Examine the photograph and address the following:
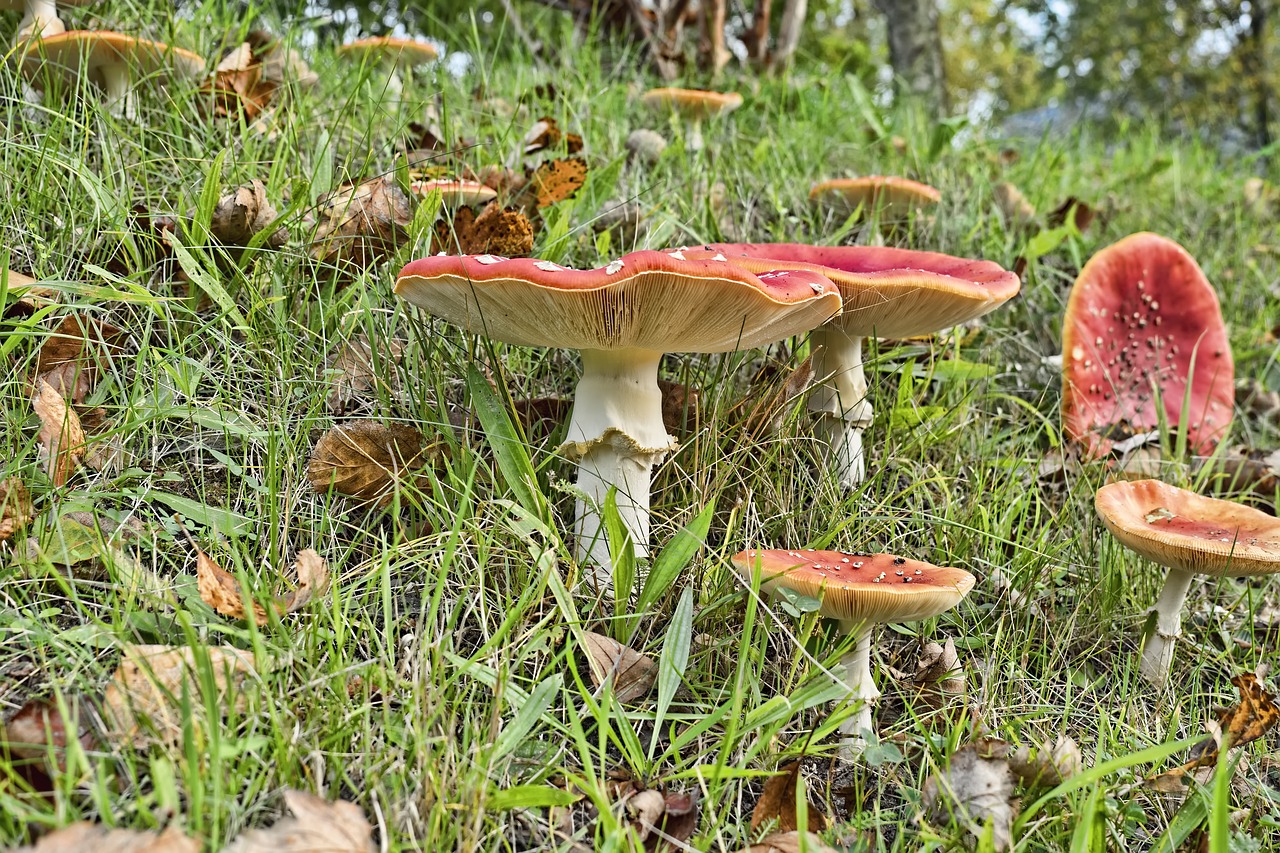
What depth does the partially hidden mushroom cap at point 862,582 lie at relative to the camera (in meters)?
1.85

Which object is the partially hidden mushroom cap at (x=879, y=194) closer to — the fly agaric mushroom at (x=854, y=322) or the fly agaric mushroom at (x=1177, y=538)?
the fly agaric mushroom at (x=854, y=322)

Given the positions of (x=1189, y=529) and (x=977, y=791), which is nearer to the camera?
(x=977, y=791)

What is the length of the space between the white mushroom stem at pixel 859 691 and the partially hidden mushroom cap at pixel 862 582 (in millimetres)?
57

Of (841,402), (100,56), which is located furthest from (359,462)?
(100,56)

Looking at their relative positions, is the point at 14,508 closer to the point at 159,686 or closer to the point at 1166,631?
the point at 159,686

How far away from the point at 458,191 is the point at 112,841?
1998 millimetres

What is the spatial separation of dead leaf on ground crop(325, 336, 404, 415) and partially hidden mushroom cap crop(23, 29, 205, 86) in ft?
4.21

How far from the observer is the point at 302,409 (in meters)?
2.35

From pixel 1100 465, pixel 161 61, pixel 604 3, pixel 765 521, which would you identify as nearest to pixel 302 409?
pixel 765 521

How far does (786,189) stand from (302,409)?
7.09 feet

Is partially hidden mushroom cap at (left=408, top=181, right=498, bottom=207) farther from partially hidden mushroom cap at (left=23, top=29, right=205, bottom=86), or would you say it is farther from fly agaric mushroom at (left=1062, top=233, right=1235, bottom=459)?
fly agaric mushroom at (left=1062, top=233, right=1235, bottom=459)

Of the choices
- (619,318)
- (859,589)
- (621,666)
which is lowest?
(621,666)

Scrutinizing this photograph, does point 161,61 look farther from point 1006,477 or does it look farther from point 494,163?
point 1006,477

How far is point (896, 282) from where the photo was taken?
85.9 inches
